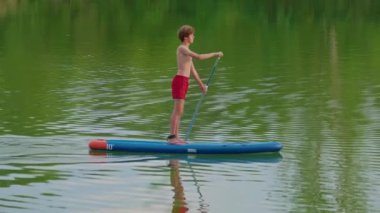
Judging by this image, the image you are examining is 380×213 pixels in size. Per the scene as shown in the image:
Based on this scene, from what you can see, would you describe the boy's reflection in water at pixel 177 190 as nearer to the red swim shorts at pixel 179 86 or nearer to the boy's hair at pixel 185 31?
the red swim shorts at pixel 179 86

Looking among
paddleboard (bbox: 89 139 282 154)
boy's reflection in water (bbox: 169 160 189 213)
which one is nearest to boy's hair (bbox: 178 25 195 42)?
paddleboard (bbox: 89 139 282 154)

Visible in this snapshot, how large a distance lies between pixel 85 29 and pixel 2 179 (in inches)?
1101

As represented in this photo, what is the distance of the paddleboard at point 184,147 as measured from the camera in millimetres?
14258

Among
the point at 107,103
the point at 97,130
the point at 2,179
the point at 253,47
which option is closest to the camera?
the point at 2,179

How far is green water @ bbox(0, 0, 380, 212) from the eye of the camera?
12.2 metres

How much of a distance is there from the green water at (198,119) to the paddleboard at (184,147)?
0.12 metres

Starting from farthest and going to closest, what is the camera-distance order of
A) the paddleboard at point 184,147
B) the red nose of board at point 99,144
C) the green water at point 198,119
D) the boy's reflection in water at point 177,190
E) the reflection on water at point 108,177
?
the red nose of board at point 99,144 → the paddleboard at point 184,147 → the green water at point 198,119 → the reflection on water at point 108,177 → the boy's reflection in water at point 177,190

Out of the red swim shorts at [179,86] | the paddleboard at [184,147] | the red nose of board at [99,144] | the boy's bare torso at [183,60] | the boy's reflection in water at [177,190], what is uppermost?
the boy's bare torso at [183,60]

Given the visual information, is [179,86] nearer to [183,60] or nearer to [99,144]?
[183,60]

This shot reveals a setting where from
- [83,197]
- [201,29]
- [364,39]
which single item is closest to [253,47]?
[364,39]

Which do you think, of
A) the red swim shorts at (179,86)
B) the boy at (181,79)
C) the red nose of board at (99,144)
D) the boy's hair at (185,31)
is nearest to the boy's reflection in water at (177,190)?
the boy at (181,79)

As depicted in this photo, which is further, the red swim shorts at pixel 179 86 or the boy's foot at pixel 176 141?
the red swim shorts at pixel 179 86

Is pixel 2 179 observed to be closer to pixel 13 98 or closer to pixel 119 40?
pixel 13 98

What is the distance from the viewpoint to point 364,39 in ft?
111
